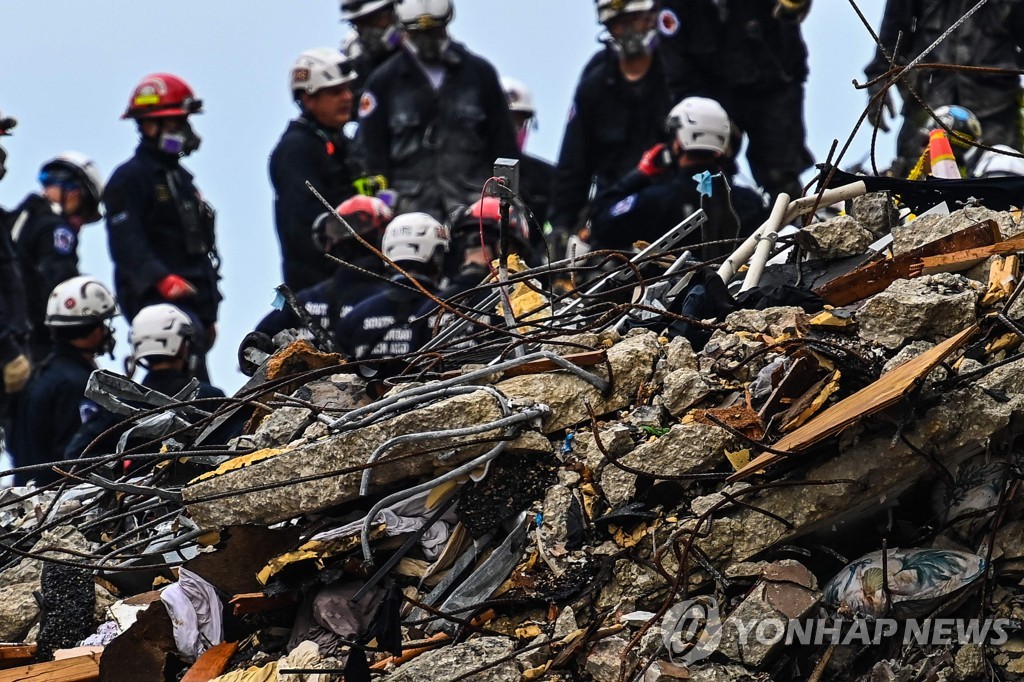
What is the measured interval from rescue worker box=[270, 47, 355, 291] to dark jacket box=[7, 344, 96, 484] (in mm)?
1429

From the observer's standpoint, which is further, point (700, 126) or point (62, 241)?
point (62, 241)

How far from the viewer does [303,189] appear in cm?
1162

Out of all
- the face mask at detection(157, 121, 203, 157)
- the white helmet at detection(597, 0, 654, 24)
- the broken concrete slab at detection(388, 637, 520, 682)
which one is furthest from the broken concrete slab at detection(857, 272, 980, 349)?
the face mask at detection(157, 121, 203, 157)

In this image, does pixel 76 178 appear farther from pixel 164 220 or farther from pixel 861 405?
pixel 861 405

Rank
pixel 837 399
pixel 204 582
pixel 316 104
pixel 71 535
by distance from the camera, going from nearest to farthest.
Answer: pixel 837 399 → pixel 204 582 → pixel 71 535 → pixel 316 104

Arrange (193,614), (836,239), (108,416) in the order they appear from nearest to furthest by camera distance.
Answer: (193,614)
(836,239)
(108,416)

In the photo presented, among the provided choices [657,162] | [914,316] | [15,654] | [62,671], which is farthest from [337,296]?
[914,316]

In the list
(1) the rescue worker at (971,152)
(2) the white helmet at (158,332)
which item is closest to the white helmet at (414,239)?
(2) the white helmet at (158,332)

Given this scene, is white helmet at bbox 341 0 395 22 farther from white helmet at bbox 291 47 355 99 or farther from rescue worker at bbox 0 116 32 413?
rescue worker at bbox 0 116 32 413

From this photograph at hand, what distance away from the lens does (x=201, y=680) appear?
671cm

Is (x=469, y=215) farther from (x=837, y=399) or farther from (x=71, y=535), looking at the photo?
(x=837, y=399)

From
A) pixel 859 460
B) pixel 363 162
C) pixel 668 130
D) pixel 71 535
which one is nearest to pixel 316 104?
pixel 363 162

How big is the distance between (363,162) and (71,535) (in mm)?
5286

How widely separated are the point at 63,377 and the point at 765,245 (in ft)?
15.7
